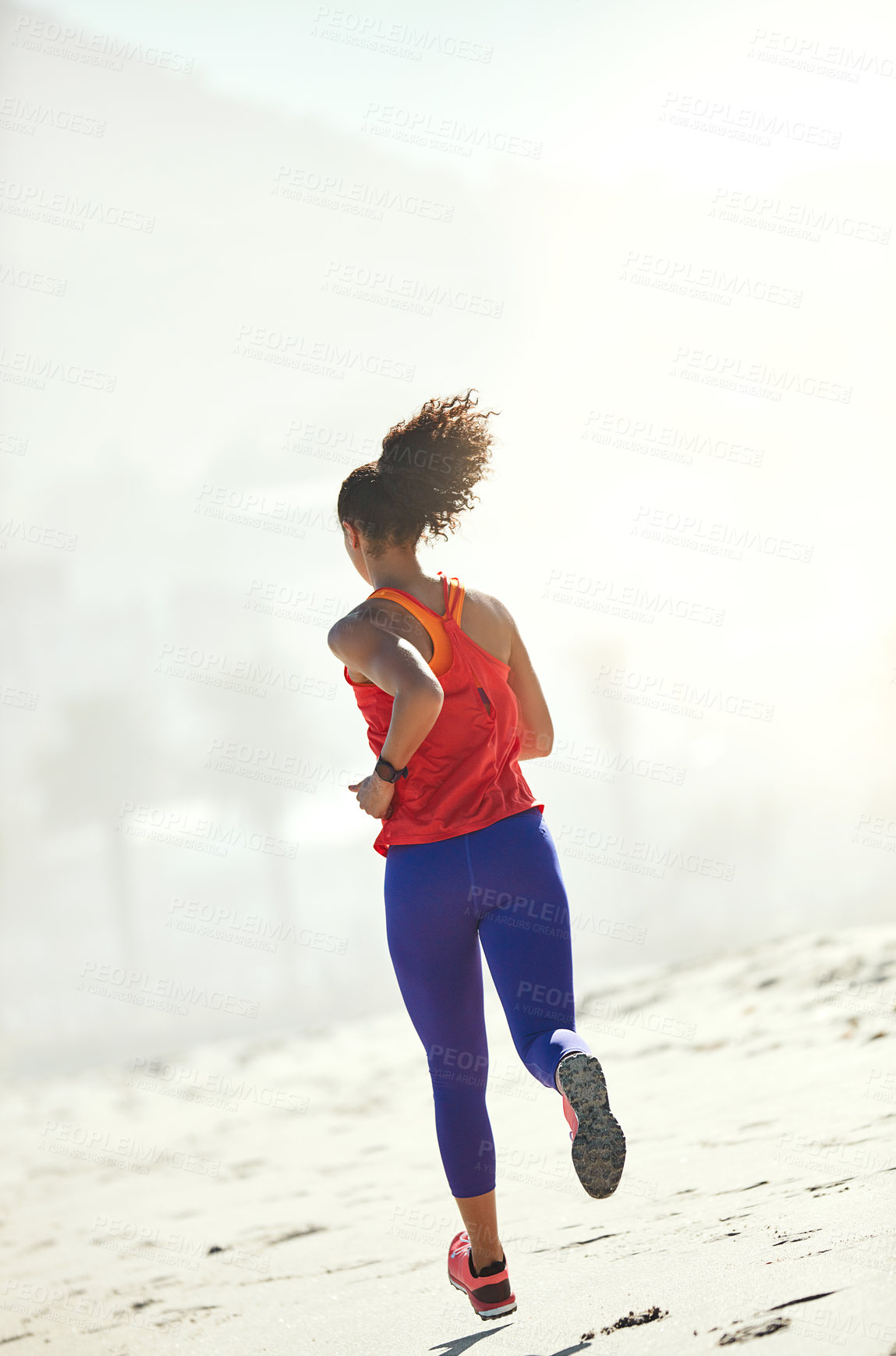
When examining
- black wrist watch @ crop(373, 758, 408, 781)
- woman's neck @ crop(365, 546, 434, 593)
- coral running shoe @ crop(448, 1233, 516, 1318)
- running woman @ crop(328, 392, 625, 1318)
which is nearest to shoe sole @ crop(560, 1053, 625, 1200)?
running woman @ crop(328, 392, 625, 1318)

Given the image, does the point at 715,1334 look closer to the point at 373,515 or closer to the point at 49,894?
the point at 373,515

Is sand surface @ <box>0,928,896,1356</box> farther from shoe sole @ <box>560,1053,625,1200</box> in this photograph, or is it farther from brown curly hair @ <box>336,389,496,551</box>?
brown curly hair @ <box>336,389,496,551</box>

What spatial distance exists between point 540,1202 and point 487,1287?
62.0 inches

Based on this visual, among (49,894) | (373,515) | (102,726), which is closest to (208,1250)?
(373,515)

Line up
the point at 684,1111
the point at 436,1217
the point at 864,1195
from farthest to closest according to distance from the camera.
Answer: the point at 684,1111, the point at 436,1217, the point at 864,1195

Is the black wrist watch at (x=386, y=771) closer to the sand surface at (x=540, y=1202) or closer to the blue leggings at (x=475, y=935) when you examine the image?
the blue leggings at (x=475, y=935)

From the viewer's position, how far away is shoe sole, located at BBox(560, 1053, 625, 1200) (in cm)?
188

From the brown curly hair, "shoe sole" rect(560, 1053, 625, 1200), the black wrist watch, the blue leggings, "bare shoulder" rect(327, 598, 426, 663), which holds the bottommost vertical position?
"shoe sole" rect(560, 1053, 625, 1200)

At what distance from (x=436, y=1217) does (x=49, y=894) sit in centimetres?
1422

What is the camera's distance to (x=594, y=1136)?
1888 millimetres

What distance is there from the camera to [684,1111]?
4.75 metres

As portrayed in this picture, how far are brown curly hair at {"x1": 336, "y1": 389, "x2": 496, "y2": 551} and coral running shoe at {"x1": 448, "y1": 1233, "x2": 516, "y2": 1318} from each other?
154cm

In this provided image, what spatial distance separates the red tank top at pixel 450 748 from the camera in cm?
225

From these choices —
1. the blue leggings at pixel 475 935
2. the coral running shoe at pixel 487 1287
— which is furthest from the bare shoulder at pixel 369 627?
the coral running shoe at pixel 487 1287
